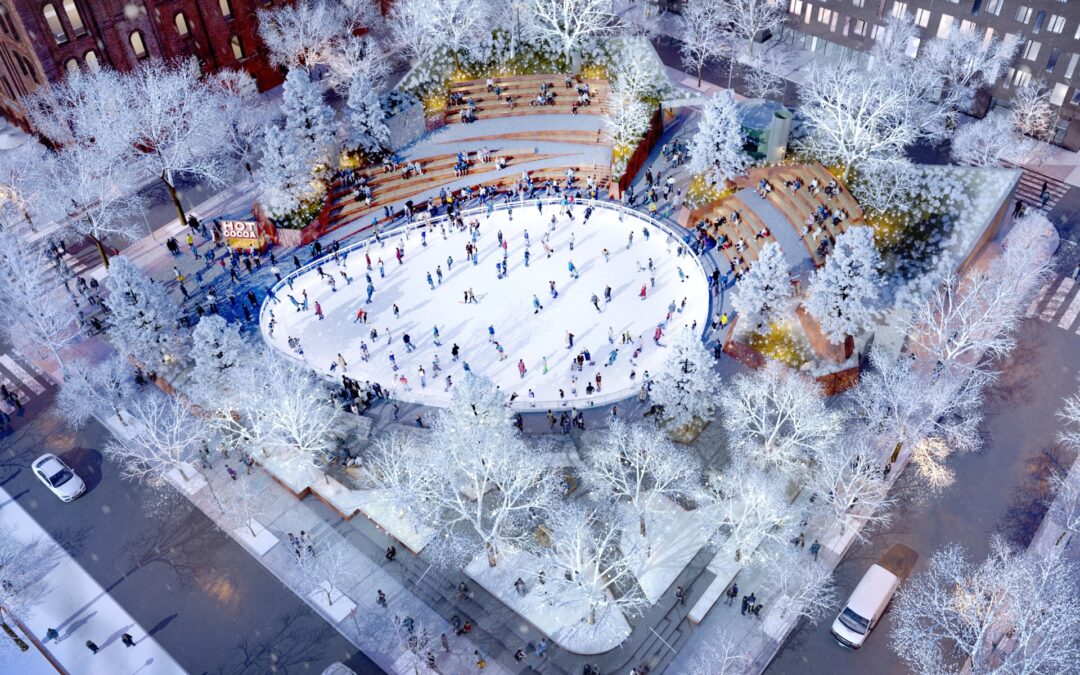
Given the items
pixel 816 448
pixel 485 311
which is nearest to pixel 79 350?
pixel 485 311

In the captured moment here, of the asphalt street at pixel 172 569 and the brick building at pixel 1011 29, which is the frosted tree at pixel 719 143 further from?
the asphalt street at pixel 172 569

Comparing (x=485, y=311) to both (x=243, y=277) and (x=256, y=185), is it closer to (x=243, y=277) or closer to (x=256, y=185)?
(x=243, y=277)

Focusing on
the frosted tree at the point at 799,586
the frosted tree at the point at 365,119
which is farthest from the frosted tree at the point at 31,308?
the frosted tree at the point at 799,586

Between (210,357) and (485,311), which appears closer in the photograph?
(210,357)

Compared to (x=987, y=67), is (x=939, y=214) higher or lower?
lower

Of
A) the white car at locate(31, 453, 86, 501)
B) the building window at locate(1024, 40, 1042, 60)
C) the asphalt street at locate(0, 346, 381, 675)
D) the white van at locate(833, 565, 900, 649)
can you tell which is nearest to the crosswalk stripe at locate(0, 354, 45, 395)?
the asphalt street at locate(0, 346, 381, 675)
